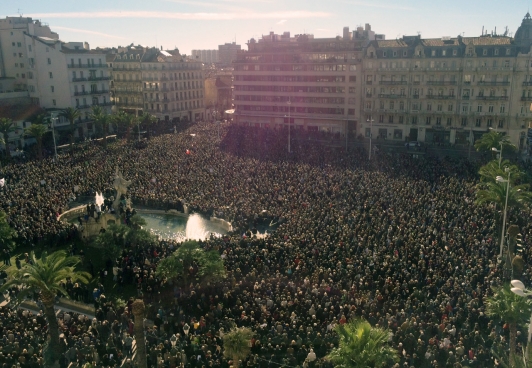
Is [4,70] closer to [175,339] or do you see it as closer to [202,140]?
[202,140]

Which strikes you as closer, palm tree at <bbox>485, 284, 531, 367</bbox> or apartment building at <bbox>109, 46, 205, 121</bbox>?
palm tree at <bbox>485, 284, 531, 367</bbox>

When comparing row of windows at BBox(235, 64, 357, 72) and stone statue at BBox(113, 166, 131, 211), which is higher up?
row of windows at BBox(235, 64, 357, 72)

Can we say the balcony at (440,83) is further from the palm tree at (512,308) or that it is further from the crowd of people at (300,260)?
the palm tree at (512,308)

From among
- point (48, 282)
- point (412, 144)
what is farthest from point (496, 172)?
point (48, 282)

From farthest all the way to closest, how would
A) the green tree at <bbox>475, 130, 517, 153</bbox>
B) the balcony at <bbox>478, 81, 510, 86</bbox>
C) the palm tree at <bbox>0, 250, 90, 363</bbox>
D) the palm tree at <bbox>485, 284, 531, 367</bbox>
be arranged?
1. the balcony at <bbox>478, 81, 510, 86</bbox>
2. the green tree at <bbox>475, 130, 517, 153</bbox>
3. the palm tree at <bbox>0, 250, 90, 363</bbox>
4. the palm tree at <bbox>485, 284, 531, 367</bbox>

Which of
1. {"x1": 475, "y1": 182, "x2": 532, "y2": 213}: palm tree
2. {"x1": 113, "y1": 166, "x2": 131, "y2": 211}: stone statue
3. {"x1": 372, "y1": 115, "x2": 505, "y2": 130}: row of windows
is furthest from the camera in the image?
{"x1": 372, "y1": 115, "x2": 505, "y2": 130}: row of windows

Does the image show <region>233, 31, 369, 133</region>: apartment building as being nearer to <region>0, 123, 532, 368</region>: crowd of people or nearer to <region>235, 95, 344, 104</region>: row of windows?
<region>235, 95, 344, 104</region>: row of windows

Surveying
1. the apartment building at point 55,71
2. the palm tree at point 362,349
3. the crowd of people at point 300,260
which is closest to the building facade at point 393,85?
the crowd of people at point 300,260

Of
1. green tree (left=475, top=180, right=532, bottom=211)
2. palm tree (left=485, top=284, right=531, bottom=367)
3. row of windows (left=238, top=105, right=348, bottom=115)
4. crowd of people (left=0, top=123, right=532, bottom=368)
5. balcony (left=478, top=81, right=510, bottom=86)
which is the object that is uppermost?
balcony (left=478, top=81, right=510, bottom=86)

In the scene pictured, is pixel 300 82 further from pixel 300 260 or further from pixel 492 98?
pixel 300 260

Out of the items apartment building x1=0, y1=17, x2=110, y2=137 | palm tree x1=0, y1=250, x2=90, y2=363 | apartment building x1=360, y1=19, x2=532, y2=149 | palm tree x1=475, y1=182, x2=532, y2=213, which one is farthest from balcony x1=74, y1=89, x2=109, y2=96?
palm tree x1=475, y1=182, x2=532, y2=213
